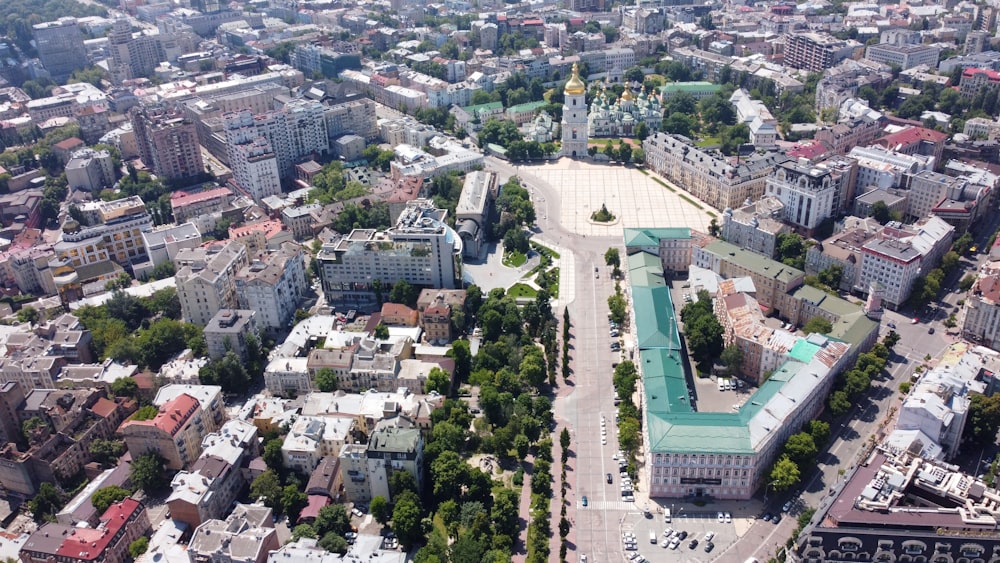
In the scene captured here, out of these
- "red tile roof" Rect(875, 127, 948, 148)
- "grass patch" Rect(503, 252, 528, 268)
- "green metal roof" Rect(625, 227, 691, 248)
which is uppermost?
"red tile roof" Rect(875, 127, 948, 148)

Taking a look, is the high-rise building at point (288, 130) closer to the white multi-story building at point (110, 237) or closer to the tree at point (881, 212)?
the white multi-story building at point (110, 237)

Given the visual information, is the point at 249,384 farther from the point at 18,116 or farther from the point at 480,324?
the point at 18,116

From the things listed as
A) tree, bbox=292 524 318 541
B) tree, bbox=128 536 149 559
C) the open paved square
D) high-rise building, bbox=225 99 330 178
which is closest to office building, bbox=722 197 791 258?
the open paved square

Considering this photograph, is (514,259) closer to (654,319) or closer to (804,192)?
(654,319)

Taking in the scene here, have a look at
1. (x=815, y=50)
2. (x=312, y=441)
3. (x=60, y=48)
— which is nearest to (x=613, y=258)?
(x=312, y=441)

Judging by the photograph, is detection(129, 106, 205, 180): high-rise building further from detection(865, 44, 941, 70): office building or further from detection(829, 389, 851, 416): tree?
detection(865, 44, 941, 70): office building

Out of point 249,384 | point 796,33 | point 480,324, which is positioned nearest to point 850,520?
point 480,324
